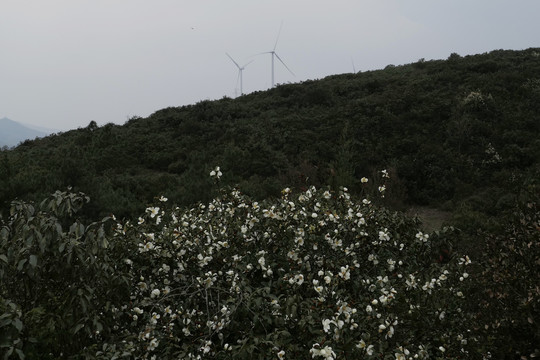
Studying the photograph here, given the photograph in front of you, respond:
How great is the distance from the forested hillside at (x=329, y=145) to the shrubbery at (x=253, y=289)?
5808mm

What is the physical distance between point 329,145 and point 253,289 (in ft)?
45.9

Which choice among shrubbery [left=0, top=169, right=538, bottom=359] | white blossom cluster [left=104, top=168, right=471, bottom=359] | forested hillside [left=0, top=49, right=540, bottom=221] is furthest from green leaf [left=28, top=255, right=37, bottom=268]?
forested hillside [left=0, top=49, right=540, bottom=221]

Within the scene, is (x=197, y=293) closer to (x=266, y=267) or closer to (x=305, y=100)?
(x=266, y=267)

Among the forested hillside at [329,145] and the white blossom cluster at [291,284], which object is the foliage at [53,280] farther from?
the forested hillside at [329,145]

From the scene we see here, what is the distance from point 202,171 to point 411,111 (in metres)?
10.3

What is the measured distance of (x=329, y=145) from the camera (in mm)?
17953

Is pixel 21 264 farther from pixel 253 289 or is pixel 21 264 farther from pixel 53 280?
pixel 253 289

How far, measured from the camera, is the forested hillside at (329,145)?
1291cm

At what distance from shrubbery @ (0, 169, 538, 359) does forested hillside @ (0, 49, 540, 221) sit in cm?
581

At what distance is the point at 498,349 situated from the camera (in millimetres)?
3592

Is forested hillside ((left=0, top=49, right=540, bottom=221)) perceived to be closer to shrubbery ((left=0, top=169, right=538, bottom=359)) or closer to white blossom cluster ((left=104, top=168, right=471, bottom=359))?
white blossom cluster ((left=104, top=168, right=471, bottom=359))

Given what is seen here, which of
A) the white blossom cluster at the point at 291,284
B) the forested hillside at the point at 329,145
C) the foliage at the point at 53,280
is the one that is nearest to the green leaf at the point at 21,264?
the foliage at the point at 53,280

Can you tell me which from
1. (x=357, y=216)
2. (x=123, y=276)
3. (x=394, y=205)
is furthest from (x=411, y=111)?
(x=123, y=276)

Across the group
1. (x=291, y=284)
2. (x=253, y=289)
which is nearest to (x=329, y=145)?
(x=253, y=289)
